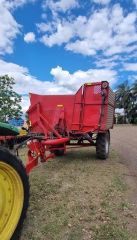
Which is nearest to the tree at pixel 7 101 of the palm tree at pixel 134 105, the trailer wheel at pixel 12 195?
the trailer wheel at pixel 12 195

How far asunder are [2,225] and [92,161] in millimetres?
6037

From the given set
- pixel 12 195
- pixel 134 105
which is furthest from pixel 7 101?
pixel 134 105

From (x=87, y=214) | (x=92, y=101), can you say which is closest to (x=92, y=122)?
(x=92, y=101)

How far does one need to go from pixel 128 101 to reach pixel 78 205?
79.4m

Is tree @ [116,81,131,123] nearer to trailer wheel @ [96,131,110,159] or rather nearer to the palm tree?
the palm tree

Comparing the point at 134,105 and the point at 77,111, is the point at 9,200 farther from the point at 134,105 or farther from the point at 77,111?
the point at 134,105

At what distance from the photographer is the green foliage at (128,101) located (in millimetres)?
80062

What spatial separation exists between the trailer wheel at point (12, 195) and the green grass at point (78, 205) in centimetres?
42

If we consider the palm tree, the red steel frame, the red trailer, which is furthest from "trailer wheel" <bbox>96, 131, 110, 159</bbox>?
the palm tree

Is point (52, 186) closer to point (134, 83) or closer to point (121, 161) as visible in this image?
point (121, 161)

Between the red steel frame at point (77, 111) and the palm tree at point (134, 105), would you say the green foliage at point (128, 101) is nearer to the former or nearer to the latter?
the palm tree at point (134, 105)

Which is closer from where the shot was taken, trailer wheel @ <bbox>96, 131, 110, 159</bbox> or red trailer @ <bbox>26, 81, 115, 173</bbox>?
red trailer @ <bbox>26, 81, 115, 173</bbox>

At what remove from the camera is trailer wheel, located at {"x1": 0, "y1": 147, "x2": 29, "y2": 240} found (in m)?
3.68

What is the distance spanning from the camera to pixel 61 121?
32.2ft
